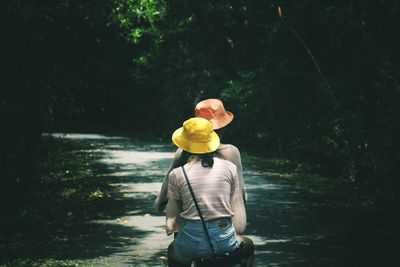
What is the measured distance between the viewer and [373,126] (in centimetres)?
1313

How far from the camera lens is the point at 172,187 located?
4.78m

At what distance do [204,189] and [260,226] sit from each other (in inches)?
295

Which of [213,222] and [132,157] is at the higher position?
[213,222]

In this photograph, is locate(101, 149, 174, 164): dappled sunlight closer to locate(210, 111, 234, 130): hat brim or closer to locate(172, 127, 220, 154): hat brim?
locate(210, 111, 234, 130): hat brim

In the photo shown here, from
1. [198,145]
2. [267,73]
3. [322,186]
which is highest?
[198,145]

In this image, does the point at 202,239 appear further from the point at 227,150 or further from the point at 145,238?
the point at 145,238

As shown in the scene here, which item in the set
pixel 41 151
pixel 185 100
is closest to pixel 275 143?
pixel 185 100

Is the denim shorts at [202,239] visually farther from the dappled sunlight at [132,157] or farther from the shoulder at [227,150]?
the dappled sunlight at [132,157]

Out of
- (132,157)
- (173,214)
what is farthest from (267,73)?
(173,214)

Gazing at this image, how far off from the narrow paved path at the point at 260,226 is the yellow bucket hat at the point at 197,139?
4.84 meters

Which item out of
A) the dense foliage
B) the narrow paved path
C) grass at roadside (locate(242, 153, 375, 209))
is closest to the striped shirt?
the narrow paved path

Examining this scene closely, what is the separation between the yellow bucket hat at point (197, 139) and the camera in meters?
4.74

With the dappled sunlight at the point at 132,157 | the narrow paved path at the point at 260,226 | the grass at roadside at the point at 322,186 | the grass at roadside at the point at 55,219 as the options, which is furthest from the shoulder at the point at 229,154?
Result: the dappled sunlight at the point at 132,157

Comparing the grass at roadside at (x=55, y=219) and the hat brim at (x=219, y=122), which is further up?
the hat brim at (x=219, y=122)
